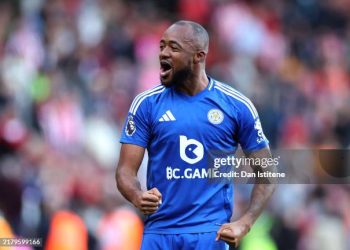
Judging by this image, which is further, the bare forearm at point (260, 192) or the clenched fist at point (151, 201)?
the bare forearm at point (260, 192)

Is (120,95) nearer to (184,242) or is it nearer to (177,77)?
(177,77)

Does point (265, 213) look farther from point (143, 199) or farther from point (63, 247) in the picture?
point (143, 199)

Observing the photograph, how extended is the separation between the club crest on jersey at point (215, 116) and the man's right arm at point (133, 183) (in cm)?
47

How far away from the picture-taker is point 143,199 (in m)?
6.63

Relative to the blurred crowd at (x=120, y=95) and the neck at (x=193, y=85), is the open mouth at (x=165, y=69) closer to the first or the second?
the neck at (x=193, y=85)

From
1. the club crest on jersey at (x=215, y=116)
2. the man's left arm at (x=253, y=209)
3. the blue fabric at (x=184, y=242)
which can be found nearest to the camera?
the man's left arm at (x=253, y=209)

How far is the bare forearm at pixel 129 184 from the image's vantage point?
6824mm

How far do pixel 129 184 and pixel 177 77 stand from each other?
29.1 inches

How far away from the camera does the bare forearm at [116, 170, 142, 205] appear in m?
6.82

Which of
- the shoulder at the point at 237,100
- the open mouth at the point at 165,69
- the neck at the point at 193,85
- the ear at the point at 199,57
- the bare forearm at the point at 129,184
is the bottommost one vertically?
the bare forearm at the point at 129,184

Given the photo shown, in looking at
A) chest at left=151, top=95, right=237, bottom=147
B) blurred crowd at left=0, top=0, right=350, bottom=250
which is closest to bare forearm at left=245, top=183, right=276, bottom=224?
chest at left=151, top=95, right=237, bottom=147

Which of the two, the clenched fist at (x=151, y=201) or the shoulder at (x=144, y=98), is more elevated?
the shoulder at (x=144, y=98)

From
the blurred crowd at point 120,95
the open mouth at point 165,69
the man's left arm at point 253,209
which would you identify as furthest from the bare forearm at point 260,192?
the blurred crowd at point 120,95

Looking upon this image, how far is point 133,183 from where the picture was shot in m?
6.89
